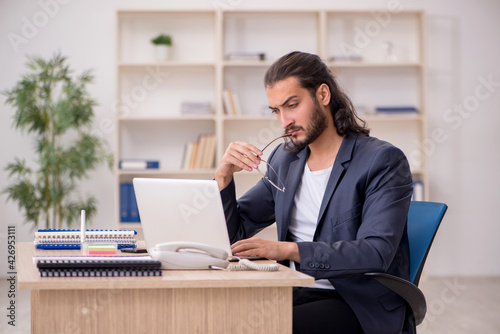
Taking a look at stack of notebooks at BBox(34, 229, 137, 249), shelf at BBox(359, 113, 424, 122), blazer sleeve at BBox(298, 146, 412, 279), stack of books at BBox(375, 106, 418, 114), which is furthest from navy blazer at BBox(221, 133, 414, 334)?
stack of books at BBox(375, 106, 418, 114)

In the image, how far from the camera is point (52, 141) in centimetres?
469

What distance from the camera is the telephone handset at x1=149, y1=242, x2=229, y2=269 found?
1484 mm

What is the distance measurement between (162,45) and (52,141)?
3.92ft

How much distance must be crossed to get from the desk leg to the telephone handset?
144 millimetres

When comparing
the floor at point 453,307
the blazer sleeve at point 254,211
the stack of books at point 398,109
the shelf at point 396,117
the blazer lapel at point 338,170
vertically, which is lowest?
the floor at point 453,307

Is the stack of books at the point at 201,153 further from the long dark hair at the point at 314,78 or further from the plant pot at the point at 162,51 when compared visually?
the long dark hair at the point at 314,78

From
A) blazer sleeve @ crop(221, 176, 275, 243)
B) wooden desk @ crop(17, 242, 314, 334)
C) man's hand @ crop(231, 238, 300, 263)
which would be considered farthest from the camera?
blazer sleeve @ crop(221, 176, 275, 243)

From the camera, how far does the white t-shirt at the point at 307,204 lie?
2.00 m

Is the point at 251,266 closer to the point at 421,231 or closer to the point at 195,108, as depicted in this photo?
the point at 421,231

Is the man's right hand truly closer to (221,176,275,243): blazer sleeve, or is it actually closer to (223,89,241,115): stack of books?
(221,176,275,243): blazer sleeve

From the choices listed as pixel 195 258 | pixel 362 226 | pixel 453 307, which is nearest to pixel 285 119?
pixel 362 226

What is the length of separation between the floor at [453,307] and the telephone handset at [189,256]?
7.80ft

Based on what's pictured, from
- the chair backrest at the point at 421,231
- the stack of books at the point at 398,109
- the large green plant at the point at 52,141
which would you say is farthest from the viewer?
the stack of books at the point at 398,109

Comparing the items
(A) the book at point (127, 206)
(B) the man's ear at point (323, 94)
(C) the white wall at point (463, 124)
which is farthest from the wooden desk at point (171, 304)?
(C) the white wall at point (463, 124)
